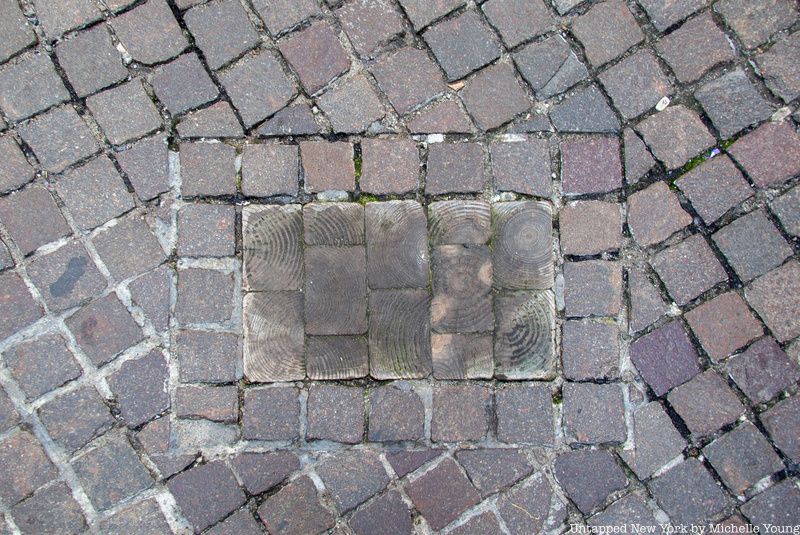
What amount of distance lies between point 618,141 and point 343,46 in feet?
4.34

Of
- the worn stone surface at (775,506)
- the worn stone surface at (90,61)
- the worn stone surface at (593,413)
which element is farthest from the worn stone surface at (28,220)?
the worn stone surface at (775,506)

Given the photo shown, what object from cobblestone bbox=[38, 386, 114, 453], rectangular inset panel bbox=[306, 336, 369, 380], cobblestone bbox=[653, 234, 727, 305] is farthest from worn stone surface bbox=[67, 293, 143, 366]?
cobblestone bbox=[653, 234, 727, 305]

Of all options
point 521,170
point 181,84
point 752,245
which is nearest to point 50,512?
point 181,84

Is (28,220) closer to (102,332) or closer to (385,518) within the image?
(102,332)

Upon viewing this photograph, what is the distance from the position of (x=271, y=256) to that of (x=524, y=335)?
1.18m

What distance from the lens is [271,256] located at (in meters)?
2.74

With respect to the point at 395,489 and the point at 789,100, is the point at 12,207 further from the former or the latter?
the point at 789,100

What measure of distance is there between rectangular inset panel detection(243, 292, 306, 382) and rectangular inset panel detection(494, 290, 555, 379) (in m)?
0.89

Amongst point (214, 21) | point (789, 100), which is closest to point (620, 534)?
point (789, 100)

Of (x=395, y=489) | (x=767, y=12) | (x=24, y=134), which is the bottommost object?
(x=395, y=489)

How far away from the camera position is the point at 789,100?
110 inches

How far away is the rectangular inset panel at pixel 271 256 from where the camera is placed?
2732mm

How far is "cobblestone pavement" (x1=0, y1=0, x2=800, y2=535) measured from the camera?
270cm

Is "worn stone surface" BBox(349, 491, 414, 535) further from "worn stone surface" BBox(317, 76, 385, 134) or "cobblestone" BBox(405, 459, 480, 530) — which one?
"worn stone surface" BBox(317, 76, 385, 134)
